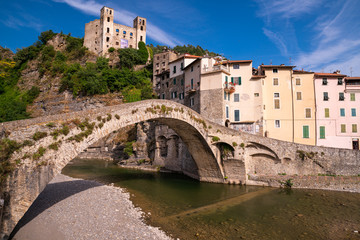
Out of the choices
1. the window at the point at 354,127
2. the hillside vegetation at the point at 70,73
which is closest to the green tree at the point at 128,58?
the hillside vegetation at the point at 70,73

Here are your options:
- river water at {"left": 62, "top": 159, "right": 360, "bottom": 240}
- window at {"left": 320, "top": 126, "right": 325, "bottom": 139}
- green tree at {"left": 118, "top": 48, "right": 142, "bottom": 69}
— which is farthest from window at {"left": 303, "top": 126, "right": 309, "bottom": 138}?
green tree at {"left": 118, "top": 48, "right": 142, "bottom": 69}

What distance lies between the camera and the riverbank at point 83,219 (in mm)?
8586

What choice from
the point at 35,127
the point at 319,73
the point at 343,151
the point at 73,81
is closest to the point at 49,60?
the point at 73,81

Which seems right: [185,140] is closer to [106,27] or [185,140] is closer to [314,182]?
[314,182]

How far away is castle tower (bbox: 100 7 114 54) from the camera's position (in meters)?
50.8

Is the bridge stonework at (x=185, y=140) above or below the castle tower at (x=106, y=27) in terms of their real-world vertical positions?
below

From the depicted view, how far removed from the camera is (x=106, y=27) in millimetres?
51219

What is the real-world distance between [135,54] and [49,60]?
22.2 meters

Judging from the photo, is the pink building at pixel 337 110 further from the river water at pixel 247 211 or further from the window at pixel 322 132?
the river water at pixel 247 211

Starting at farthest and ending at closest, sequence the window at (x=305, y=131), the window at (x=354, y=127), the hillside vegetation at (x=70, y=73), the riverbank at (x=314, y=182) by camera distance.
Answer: the hillside vegetation at (x=70, y=73), the window at (x=305, y=131), the window at (x=354, y=127), the riverbank at (x=314, y=182)

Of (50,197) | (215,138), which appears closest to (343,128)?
(215,138)

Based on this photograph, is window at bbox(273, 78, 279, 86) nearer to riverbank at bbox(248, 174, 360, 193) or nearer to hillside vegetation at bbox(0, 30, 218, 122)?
riverbank at bbox(248, 174, 360, 193)

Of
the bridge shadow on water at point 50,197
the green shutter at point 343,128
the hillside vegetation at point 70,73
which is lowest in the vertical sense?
the bridge shadow on water at point 50,197

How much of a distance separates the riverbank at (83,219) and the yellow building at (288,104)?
19619 mm
